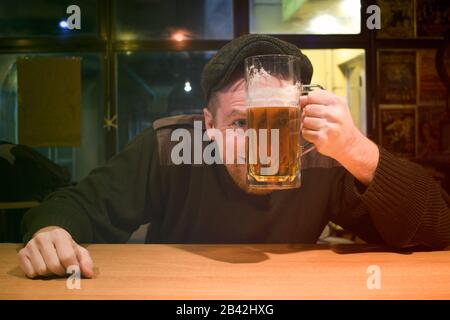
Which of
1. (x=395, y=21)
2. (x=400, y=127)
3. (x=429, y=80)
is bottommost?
(x=400, y=127)

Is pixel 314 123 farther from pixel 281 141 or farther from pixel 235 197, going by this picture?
pixel 235 197

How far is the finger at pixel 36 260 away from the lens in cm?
93

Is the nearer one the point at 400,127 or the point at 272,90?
the point at 272,90

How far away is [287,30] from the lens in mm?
3945

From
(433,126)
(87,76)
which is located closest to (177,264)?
(87,76)

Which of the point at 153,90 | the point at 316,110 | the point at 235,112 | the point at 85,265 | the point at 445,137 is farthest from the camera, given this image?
the point at 153,90

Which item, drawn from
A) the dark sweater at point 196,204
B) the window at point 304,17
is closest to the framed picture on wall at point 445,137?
the window at point 304,17

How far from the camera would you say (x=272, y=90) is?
39.6 inches

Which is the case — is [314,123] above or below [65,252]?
above

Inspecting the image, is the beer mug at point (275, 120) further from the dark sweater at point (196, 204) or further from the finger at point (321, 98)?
the dark sweater at point (196, 204)

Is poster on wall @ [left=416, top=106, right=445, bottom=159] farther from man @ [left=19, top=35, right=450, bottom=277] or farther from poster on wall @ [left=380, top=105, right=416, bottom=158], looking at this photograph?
man @ [left=19, top=35, right=450, bottom=277]

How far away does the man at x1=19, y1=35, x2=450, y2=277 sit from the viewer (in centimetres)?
105

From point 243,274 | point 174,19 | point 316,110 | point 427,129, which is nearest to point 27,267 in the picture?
point 243,274

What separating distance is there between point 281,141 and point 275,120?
0.15ft
